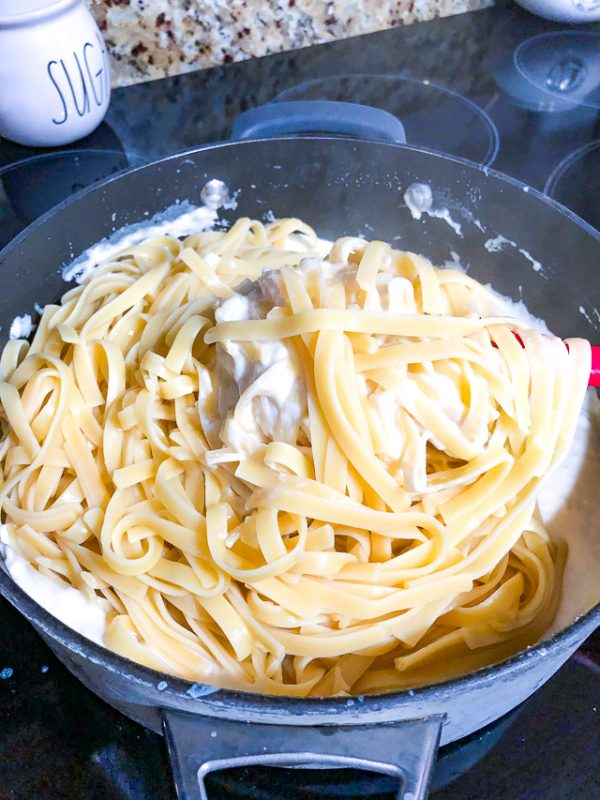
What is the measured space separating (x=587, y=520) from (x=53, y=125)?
107 centimetres

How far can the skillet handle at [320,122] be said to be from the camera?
117cm

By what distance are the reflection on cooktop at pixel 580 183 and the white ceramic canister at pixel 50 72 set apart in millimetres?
813

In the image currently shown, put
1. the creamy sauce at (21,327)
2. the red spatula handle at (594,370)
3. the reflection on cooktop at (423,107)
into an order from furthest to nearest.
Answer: the reflection on cooktop at (423,107)
the creamy sauce at (21,327)
the red spatula handle at (594,370)

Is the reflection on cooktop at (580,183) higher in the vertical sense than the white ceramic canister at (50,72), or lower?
lower

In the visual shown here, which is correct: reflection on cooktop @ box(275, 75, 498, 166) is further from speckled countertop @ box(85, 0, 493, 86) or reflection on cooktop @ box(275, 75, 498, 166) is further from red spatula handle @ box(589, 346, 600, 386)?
red spatula handle @ box(589, 346, 600, 386)

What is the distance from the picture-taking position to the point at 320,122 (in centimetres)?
117

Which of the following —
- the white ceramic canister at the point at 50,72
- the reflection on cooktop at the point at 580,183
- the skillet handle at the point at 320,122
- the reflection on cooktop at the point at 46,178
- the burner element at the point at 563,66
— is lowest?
the reflection on cooktop at the point at 580,183

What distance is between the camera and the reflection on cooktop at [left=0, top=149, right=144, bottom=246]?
1.28 m

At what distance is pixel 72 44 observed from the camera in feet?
3.80

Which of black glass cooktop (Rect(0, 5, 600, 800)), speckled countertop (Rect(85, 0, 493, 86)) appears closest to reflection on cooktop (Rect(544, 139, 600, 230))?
black glass cooktop (Rect(0, 5, 600, 800))

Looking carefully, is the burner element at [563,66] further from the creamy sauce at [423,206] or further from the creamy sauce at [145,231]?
the creamy sauce at [145,231]

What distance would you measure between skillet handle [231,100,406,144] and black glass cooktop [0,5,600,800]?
242 mm

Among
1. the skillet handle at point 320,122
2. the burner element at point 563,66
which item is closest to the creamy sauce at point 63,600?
the skillet handle at point 320,122

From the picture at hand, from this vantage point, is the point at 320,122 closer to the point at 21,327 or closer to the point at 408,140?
the point at 408,140
